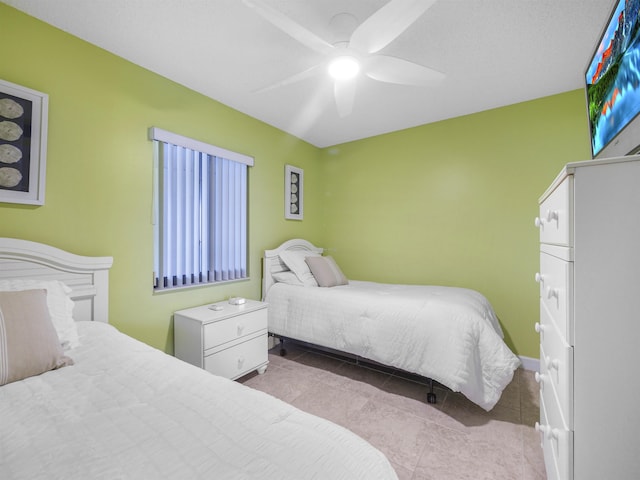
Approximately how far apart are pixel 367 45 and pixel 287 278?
7.11 ft

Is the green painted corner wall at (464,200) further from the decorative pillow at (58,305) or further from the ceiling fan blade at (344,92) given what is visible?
the decorative pillow at (58,305)

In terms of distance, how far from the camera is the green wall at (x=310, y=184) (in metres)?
1.75

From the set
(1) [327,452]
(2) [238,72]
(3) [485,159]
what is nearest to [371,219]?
(3) [485,159]

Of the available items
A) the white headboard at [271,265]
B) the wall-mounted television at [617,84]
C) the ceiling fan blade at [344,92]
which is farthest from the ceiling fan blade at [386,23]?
the white headboard at [271,265]

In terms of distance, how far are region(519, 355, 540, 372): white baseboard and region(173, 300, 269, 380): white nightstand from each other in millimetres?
2447

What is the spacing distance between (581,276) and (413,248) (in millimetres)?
2549

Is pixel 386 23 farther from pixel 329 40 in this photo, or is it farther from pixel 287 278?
pixel 287 278

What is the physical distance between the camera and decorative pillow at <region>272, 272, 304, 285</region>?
2948 millimetres

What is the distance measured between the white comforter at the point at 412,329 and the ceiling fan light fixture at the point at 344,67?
5.55ft

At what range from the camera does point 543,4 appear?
1.57 m

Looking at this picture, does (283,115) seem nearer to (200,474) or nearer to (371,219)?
(371,219)

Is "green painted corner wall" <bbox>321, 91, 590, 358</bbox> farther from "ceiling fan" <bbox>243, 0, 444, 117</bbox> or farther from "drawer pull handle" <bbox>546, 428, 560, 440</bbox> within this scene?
"drawer pull handle" <bbox>546, 428, 560, 440</bbox>

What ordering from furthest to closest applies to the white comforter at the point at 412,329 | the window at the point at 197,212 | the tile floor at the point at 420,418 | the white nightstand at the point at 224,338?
1. the window at the point at 197,212
2. the white nightstand at the point at 224,338
3. the white comforter at the point at 412,329
4. the tile floor at the point at 420,418

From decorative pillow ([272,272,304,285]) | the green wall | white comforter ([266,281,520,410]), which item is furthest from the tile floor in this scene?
the green wall
